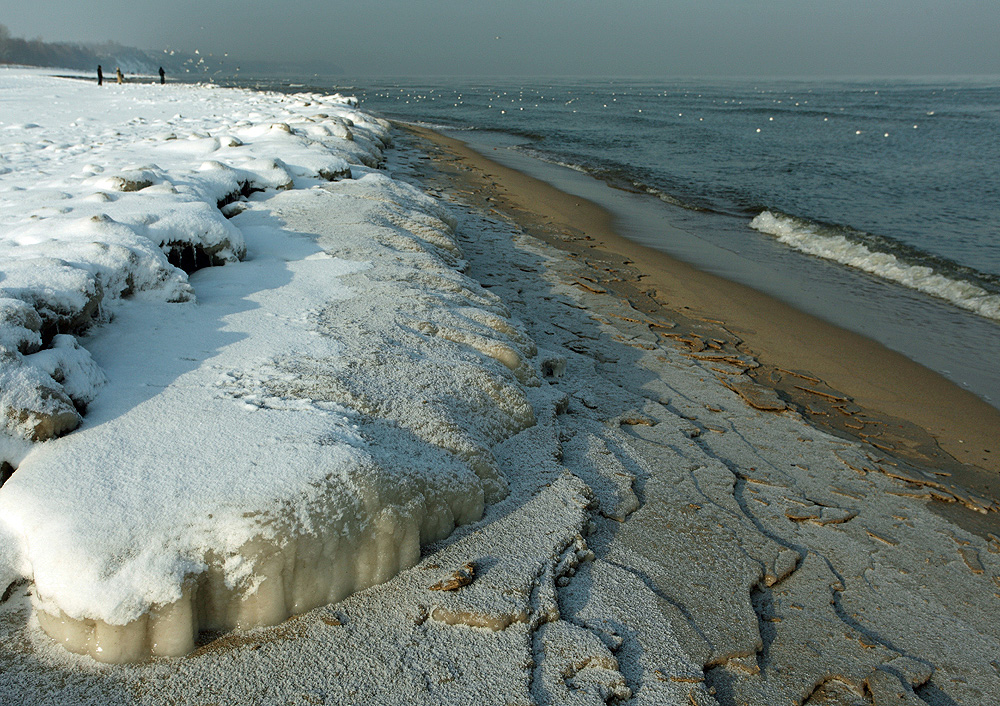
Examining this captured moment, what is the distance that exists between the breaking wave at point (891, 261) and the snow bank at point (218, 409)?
5.16 m

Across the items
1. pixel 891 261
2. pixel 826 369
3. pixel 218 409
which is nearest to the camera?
pixel 218 409

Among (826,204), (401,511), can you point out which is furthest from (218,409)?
(826,204)

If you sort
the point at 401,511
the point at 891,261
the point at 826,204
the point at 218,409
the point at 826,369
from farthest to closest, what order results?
the point at 826,204 < the point at 891,261 < the point at 826,369 < the point at 218,409 < the point at 401,511

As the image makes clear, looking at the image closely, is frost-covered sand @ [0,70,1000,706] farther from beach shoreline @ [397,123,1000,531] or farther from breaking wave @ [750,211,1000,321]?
breaking wave @ [750,211,1000,321]

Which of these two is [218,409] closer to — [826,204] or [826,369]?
[826,369]

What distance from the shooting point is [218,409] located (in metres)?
2.11

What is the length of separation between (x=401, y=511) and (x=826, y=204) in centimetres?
1112

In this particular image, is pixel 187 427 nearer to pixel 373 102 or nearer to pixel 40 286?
pixel 40 286

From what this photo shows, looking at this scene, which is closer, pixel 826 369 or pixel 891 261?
pixel 826 369

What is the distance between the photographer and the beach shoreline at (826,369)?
349cm

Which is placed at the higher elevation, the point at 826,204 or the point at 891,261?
the point at 826,204

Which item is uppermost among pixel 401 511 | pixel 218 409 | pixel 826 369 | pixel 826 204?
pixel 826 204

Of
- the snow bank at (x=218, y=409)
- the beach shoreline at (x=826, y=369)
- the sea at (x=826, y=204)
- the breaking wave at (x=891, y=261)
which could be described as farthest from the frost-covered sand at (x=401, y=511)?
the breaking wave at (x=891, y=261)

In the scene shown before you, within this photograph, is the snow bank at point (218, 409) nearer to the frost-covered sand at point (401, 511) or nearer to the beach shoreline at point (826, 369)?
the frost-covered sand at point (401, 511)
